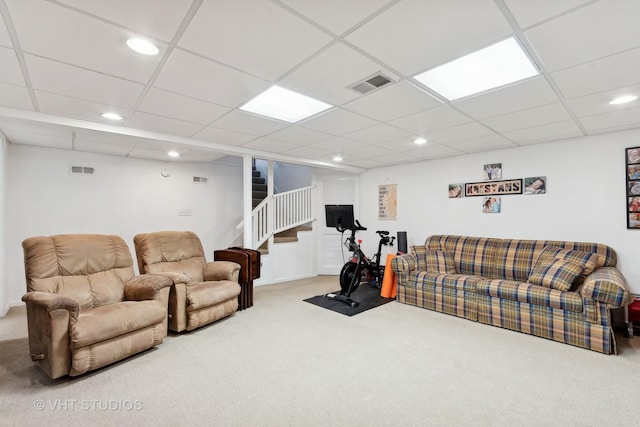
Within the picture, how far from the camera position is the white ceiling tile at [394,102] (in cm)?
Answer: 239

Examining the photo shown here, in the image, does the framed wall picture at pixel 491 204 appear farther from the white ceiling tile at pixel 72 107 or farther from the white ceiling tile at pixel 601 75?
the white ceiling tile at pixel 72 107

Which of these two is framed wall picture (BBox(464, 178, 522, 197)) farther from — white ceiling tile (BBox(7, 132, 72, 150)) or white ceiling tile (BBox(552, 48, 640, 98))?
white ceiling tile (BBox(7, 132, 72, 150))

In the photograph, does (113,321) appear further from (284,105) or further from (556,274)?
(556,274)

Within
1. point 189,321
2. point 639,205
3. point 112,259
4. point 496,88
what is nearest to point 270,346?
point 189,321

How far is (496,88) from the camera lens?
2.36 meters

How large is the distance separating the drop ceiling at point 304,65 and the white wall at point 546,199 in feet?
1.37

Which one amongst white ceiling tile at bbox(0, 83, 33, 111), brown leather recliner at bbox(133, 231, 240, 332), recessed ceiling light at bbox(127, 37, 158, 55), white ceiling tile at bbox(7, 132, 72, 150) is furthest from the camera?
white ceiling tile at bbox(7, 132, 72, 150)

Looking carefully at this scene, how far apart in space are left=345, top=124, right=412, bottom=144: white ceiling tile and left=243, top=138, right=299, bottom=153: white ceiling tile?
97 centimetres

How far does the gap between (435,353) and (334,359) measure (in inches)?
37.3

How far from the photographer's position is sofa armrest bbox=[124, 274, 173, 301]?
2.86 meters

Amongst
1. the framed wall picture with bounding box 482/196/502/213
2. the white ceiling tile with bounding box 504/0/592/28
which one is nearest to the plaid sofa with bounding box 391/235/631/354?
the framed wall picture with bounding box 482/196/502/213

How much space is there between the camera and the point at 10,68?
78.9 inches

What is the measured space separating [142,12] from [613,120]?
4.32m

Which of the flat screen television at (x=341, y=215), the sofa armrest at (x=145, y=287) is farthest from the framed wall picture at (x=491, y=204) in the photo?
the sofa armrest at (x=145, y=287)
